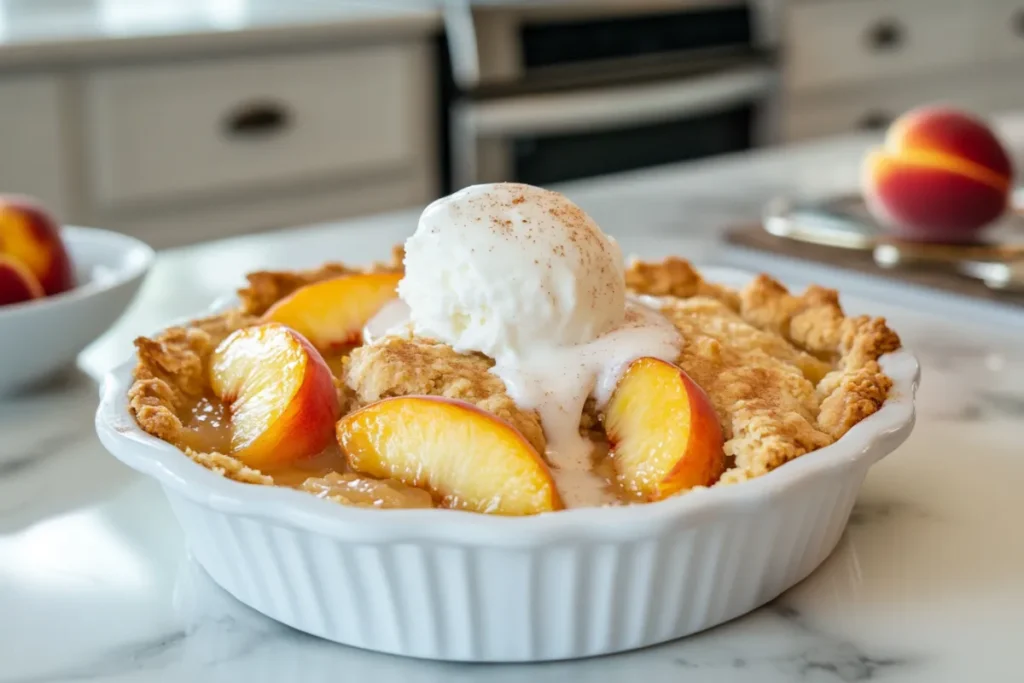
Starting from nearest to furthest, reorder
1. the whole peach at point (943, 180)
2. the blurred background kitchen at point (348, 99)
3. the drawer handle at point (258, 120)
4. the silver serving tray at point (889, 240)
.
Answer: the silver serving tray at point (889, 240) → the whole peach at point (943, 180) → the blurred background kitchen at point (348, 99) → the drawer handle at point (258, 120)

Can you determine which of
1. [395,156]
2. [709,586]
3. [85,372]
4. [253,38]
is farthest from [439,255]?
[395,156]

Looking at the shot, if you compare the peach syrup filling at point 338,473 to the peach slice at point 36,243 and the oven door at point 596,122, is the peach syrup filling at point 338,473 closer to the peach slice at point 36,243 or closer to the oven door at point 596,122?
the peach slice at point 36,243

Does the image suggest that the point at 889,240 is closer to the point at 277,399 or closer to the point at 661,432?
the point at 661,432

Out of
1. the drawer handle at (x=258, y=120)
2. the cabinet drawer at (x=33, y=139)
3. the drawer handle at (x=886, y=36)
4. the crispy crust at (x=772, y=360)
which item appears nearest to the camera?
the crispy crust at (x=772, y=360)

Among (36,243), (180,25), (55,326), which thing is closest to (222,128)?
(180,25)

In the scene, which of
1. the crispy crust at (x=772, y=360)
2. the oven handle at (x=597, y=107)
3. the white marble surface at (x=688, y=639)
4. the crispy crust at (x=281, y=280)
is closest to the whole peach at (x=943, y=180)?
the white marble surface at (x=688, y=639)

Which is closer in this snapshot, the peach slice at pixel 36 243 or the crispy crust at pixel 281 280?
the crispy crust at pixel 281 280

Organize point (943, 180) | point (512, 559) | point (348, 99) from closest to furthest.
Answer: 1. point (512, 559)
2. point (943, 180)
3. point (348, 99)
